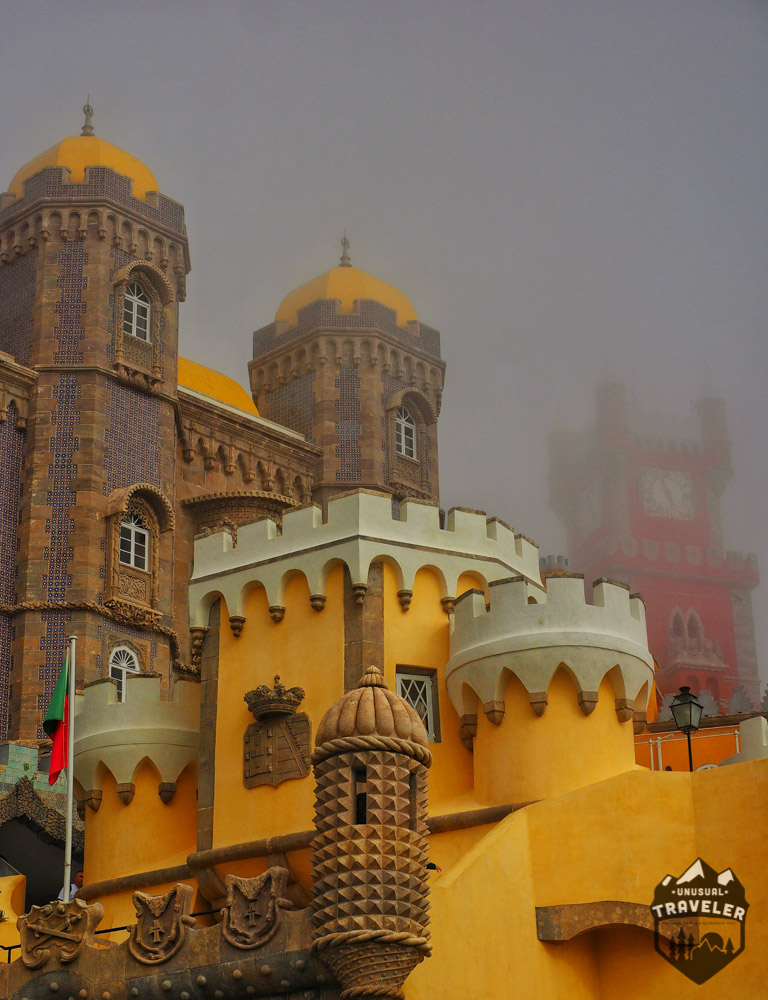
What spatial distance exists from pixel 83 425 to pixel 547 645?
595 inches

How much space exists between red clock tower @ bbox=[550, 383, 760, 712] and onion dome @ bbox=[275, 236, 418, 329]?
73.2ft

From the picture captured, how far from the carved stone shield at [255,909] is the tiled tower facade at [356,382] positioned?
21280 mm

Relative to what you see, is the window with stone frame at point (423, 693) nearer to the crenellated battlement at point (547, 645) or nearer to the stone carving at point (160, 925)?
the crenellated battlement at point (547, 645)

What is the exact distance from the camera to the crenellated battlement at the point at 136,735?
26.9 metres

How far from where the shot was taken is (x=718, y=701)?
60.4 metres

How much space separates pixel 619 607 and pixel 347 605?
413 centimetres

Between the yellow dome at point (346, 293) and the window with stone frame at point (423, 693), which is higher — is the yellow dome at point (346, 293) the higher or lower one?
the higher one

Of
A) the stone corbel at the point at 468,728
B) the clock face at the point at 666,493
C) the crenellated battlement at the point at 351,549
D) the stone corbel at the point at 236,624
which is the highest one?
the clock face at the point at 666,493

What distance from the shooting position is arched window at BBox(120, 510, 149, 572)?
34688 mm

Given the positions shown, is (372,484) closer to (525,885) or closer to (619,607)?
(619,607)

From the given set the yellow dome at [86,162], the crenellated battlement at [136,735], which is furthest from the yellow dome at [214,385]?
the crenellated battlement at [136,735]

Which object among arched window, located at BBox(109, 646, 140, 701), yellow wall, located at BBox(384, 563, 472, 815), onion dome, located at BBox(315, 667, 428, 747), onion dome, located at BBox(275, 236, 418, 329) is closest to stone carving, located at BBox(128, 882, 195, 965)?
onion dome, located at BBox(315, 667, 428, 747)

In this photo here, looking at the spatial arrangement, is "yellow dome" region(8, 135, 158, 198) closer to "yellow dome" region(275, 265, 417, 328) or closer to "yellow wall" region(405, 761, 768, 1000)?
"yellow dome" region(275, 265, 417, 328)

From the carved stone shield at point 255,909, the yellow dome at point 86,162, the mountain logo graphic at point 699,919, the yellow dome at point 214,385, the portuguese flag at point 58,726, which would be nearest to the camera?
the carved stone shield at point 255,909
